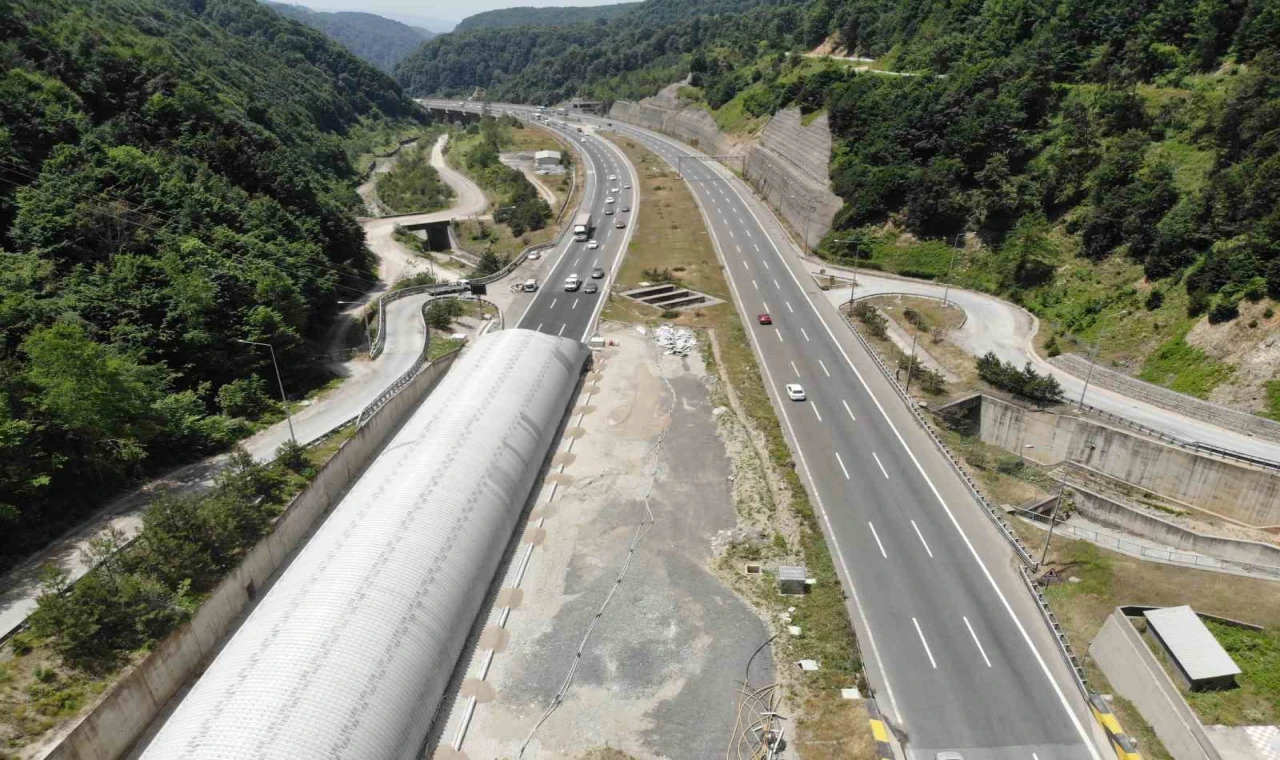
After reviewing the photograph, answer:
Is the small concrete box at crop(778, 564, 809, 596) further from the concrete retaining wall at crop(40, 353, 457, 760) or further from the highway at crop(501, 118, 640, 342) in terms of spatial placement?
the highway at crop(501, 118, 640, 342)

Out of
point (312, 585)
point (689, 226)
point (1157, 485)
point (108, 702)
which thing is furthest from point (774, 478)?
point (689, 226)

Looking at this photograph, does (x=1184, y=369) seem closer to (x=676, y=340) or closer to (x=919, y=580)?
(x=919, y=580)

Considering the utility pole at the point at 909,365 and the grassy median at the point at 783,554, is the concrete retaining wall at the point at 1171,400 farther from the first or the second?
the grassy median at the point at 783,554

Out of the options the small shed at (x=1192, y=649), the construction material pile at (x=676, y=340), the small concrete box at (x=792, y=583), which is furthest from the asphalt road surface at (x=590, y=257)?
the small shed at (x=1192, y=649)

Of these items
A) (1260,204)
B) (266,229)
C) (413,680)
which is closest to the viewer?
(413,680)

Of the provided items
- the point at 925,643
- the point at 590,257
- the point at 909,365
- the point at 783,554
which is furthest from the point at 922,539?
the point at 590,257

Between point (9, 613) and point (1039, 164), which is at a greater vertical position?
point (1039, 164)

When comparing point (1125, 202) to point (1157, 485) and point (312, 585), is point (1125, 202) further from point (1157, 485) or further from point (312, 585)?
point (312, 585)
